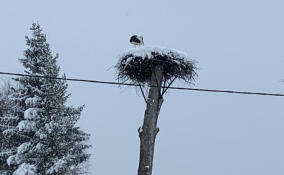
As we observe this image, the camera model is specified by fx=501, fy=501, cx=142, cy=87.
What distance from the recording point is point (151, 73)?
9.77 m

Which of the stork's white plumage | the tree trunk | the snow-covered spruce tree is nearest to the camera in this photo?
the tree trunk

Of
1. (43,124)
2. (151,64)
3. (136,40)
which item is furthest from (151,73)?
(43,124)

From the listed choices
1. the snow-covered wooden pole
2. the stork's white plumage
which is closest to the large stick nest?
the snow-covered wooden pole

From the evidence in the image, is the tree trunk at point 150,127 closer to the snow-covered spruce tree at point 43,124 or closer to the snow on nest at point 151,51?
the snow on nest at point 151,51

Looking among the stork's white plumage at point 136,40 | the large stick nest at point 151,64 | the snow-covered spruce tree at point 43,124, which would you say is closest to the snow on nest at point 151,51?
the large stick nest at point 151,64

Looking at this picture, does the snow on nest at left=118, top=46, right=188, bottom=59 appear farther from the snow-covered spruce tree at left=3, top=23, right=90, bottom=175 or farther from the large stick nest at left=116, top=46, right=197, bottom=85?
the snow-covered spruce tree at left=3, top=23, right=90, bottom=175

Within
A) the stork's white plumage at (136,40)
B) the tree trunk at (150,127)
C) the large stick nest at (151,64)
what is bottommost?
the tree trunk at (150,127)

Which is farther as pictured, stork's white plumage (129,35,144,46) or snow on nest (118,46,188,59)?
stork's white plumage (129,35,144,46)

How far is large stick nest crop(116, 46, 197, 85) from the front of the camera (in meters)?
9.03

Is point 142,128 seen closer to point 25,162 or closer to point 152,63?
point 152,63

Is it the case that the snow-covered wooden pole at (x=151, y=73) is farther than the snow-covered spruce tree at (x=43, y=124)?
No

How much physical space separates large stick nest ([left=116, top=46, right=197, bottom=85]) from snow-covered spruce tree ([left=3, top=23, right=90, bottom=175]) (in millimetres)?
7257

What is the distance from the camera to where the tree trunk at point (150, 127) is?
892 cm

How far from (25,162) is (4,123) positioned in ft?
6.43
